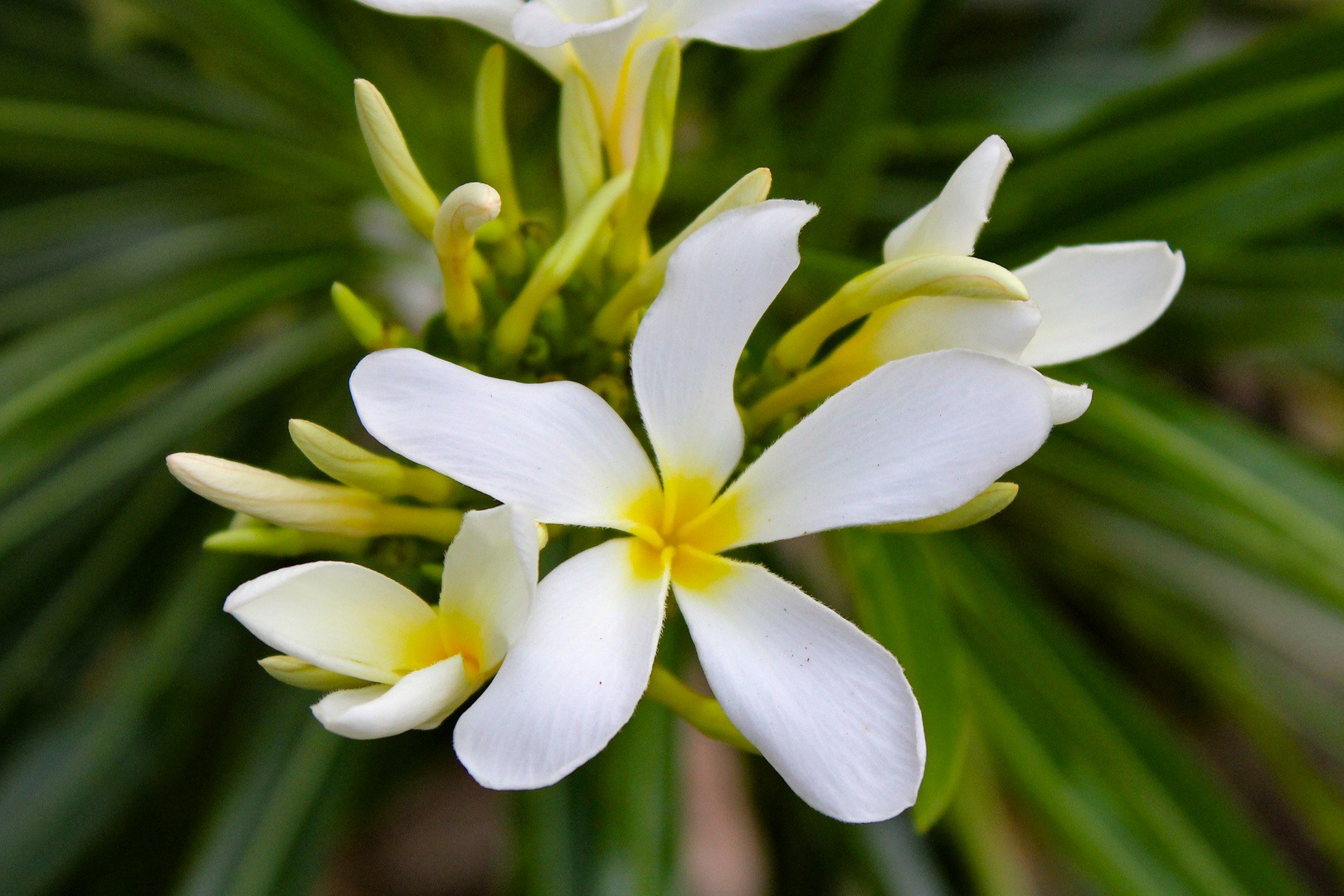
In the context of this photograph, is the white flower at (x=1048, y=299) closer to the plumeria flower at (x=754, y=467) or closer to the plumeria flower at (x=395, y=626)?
the plumeria flower at (x=754, y=467)

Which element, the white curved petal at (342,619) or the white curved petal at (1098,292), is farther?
the white curved petal at (1098,292)

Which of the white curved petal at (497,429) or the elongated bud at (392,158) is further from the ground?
the elongated bud at (392,158)

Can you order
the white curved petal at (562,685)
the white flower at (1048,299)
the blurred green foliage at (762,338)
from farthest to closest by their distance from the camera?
the blurred green foliage at (762,338), the white flower at (1048,299), the white curved petal at (562,685)

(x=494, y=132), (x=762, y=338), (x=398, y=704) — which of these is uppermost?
(x=494, y=132)

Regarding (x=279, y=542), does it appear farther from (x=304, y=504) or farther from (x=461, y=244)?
(x=461, y=244)

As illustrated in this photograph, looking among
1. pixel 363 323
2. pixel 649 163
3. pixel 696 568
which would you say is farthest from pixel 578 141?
pixel 696 568

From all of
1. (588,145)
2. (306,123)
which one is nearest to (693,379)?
(588,145)

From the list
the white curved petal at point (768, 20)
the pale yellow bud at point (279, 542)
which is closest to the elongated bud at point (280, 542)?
the pale yellow bud at point (279, 542)

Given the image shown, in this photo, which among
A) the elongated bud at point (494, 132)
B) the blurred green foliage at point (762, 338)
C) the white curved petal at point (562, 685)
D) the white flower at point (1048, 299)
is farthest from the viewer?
the blurred green foliage at point (762, 338)
